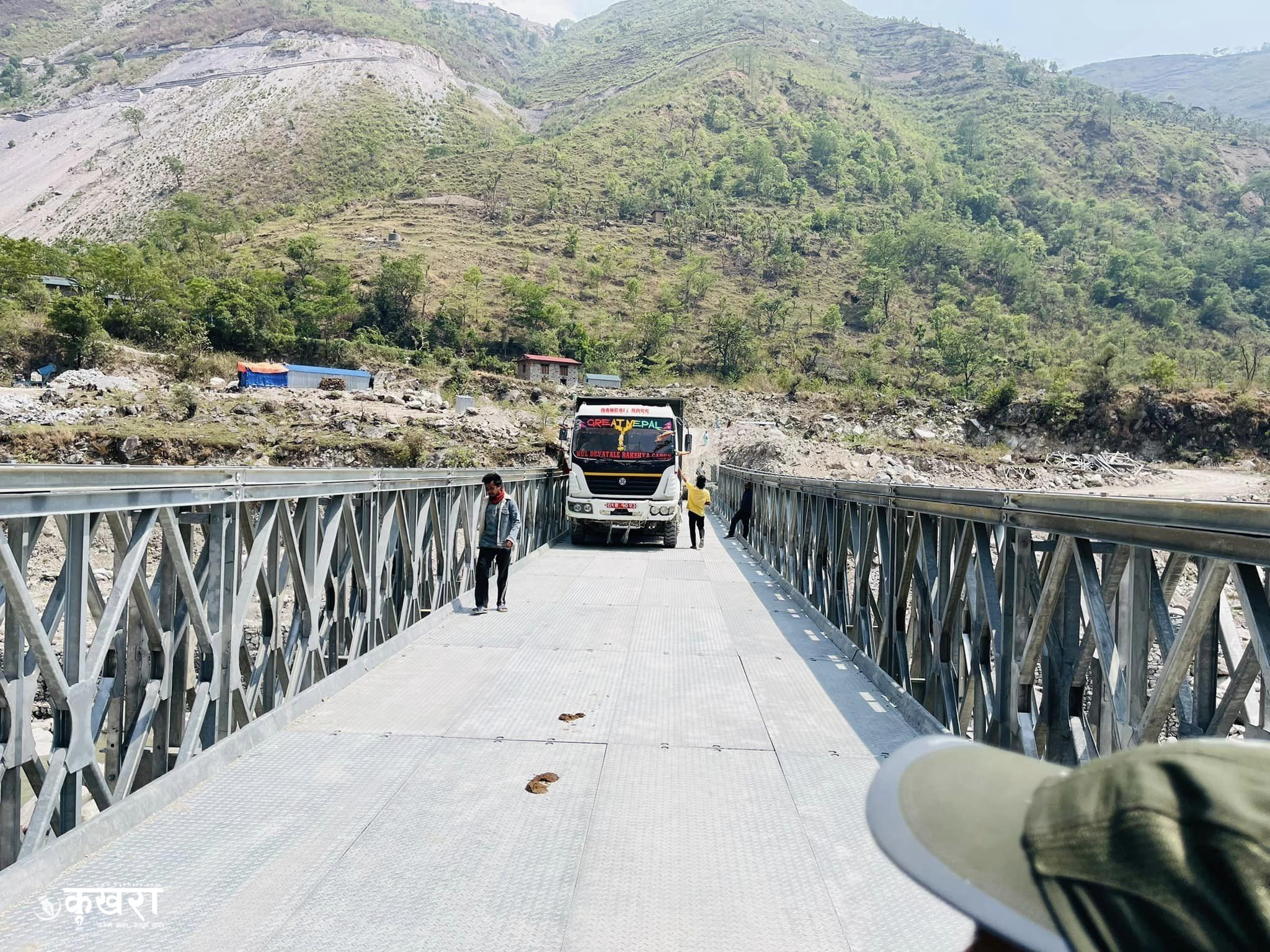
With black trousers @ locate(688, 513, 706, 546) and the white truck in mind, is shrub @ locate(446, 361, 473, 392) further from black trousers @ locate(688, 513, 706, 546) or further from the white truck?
black trousers @ locate(688, 513, 706, 546)

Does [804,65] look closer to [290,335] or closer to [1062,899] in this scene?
[290,335]

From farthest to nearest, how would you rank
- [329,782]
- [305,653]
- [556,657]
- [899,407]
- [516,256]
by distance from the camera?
[516,256] → [899,407] → [556,657] → [305,653] → [329,782]

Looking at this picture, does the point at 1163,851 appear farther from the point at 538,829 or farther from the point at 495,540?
the point at 495,540

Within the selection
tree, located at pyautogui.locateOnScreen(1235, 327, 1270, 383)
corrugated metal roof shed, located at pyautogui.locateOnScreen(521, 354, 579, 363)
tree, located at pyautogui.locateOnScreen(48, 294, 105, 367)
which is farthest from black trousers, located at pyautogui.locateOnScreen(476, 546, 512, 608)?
tree, located at pyautogui.locateOnScreen(1235, 327, 1270, 383)

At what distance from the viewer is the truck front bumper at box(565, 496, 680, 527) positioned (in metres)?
15.9

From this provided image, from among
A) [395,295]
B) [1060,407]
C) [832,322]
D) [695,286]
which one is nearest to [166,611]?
[1060,407]

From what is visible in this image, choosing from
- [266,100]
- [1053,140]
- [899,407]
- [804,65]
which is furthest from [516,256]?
[804,65]

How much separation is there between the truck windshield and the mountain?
3862 centimetres

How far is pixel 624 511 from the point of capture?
15906 millimetres

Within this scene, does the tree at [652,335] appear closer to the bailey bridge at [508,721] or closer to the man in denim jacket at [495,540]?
the man in denim jacket at [495,540]

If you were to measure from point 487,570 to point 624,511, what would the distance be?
737 cm

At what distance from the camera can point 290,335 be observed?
6234 centimetres

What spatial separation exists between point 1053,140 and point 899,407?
448ft

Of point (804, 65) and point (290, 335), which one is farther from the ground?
point (804, 65)
